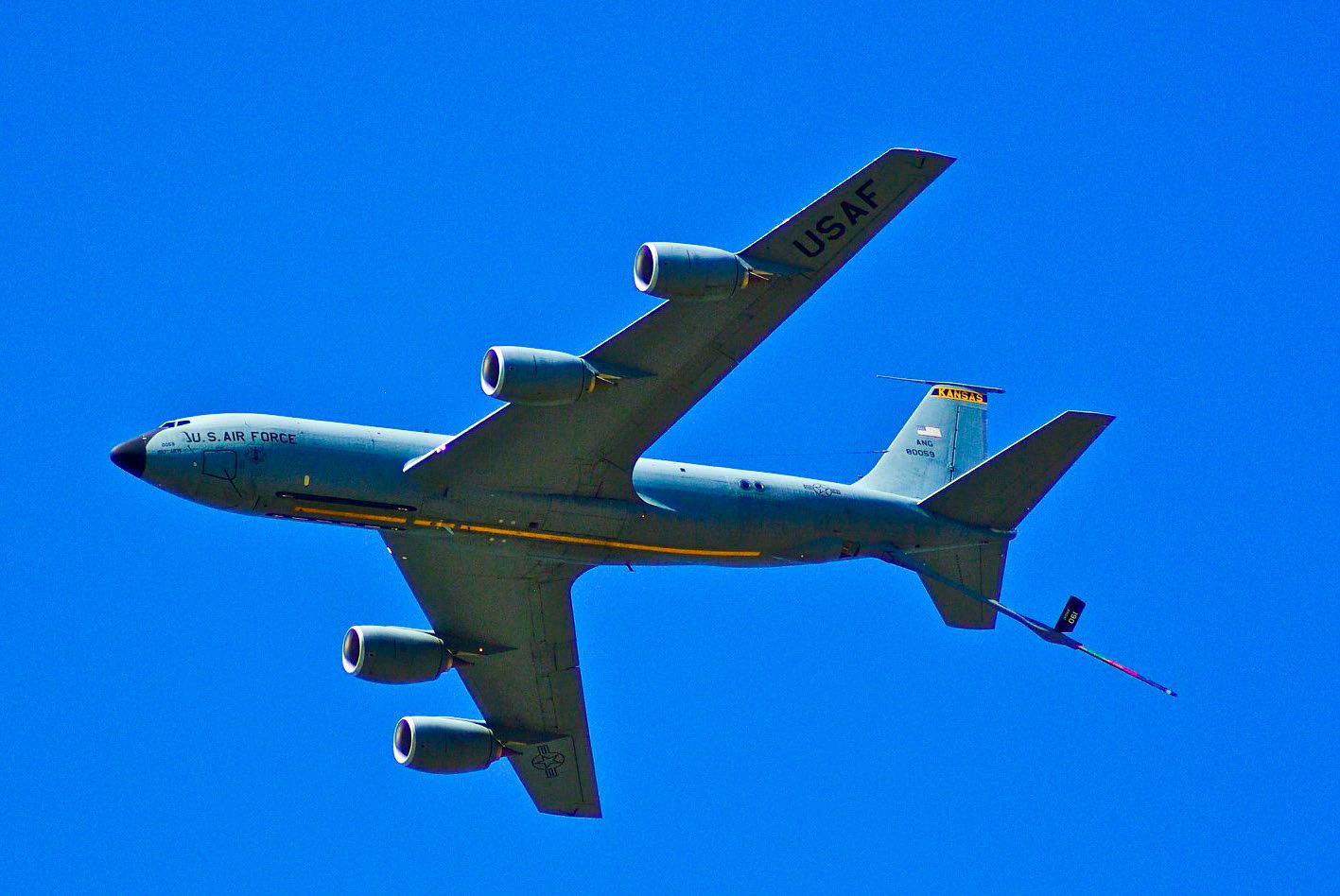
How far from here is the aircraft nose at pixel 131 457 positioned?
146 feet

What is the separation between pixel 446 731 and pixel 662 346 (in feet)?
45.6

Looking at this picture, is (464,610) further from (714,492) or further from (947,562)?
(947,562)

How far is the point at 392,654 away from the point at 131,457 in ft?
32.0

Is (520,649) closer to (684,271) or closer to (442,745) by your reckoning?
(442,745)

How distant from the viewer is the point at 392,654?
51.0 metres

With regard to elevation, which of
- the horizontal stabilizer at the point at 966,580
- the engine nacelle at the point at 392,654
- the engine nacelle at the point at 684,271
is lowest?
the engine nacelle at the point at 392,654

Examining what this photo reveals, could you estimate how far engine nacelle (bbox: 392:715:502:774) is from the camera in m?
52.8

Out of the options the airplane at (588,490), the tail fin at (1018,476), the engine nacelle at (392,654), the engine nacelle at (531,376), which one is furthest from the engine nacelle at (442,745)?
the tail fin at (1018,476)

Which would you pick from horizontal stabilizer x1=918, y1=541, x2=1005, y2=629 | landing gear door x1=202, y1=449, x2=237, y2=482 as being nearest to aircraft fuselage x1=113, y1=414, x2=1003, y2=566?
landing gear door x1=202, y1=449, x2=237, y2=482

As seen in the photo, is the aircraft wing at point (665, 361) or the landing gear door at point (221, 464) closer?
the landing gear door at point (221, 464)

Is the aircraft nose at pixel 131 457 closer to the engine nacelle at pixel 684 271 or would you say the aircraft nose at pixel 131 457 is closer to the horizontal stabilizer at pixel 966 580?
the engine nacelle at pixel 684 271

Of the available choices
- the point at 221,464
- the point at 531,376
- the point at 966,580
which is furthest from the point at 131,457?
the point at 966,580

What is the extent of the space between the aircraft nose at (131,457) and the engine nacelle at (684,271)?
12.0 meters

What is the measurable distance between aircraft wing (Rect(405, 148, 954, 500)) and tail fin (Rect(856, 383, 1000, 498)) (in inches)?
352
